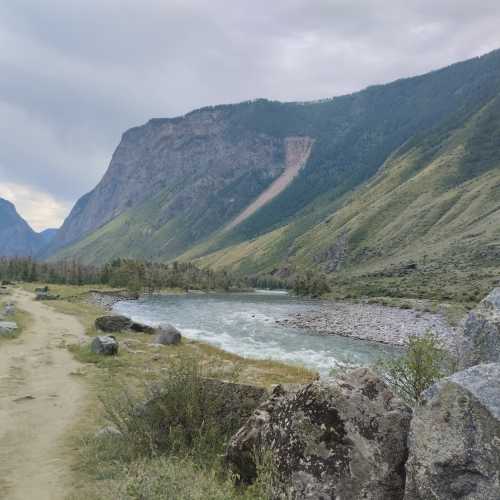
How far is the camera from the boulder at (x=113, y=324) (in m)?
37.6

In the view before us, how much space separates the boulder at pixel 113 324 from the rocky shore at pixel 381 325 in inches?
933

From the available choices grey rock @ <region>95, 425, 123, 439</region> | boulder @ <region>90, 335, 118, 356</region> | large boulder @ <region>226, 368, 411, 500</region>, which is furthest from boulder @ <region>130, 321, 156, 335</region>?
large boulder @ <region>226, 368, 411, 500</region>

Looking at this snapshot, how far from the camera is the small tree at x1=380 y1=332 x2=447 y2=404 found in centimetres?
1191

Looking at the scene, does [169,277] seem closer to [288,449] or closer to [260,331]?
[260,331]

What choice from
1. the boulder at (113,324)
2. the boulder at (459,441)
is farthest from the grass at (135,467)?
the boulder at (113,324)

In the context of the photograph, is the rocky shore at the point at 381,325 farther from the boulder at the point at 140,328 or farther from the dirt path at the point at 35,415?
the dirt path at the point at 35,415

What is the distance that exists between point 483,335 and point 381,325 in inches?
1805

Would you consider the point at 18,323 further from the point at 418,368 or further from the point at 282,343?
the point at 418,368

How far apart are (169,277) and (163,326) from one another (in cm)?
13455

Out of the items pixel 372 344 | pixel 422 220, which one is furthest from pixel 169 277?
pixel 372 344

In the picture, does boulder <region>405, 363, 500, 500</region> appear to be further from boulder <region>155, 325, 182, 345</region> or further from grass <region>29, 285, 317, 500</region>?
boulder <region>155, 325, 182, 345</region>

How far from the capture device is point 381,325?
51.8 metres

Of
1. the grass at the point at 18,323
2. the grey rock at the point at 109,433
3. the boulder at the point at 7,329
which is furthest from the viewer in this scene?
the boulder at the point at 7,329

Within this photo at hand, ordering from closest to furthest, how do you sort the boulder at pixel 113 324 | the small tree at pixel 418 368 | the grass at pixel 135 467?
the grass at pixel 135 467 < the small tree at pixel 418 368 < the boulder at pixel 113 324
